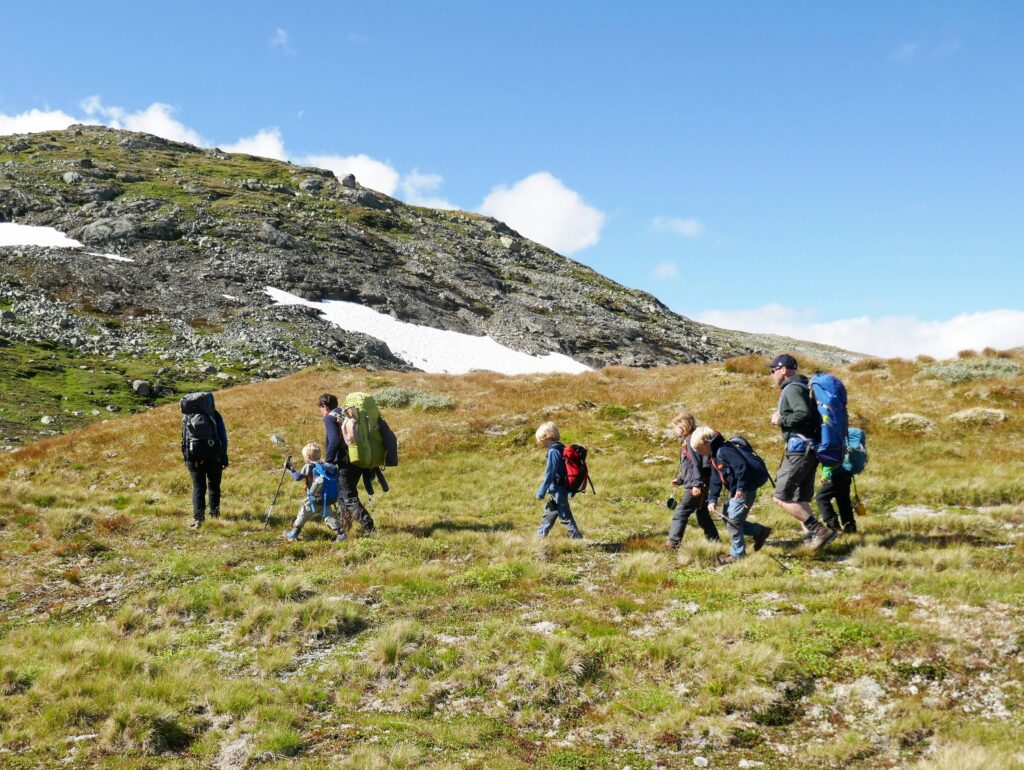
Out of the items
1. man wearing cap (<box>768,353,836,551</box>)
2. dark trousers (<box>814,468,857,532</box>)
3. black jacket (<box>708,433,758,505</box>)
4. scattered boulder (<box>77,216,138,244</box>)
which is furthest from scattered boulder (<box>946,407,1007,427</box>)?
scattered boulder (<box>77,216,138,244</box>)

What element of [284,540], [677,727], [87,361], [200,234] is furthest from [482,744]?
[200,234]

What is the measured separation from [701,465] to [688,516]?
1.12 meters

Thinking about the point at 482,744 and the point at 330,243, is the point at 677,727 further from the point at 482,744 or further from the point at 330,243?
the point at 330,243

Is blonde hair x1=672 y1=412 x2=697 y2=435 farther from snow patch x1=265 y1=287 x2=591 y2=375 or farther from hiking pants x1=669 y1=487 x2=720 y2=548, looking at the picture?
snow patch x1=265 y1=287 x2=591 y2=375

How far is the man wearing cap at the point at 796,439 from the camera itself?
9844 millimetres

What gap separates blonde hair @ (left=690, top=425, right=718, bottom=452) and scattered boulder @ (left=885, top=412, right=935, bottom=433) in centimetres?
1346

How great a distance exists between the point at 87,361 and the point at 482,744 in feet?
182

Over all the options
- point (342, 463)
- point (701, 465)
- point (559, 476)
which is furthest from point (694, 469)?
point (342, 463)

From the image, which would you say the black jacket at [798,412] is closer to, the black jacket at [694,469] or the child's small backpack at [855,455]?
the black jacket at [694,469]

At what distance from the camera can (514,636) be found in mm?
8406

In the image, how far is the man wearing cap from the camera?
9.84m

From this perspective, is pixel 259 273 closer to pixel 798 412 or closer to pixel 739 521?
pixel 739 521

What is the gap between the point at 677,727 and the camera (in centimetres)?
636

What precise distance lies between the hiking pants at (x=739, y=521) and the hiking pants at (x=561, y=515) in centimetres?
316
